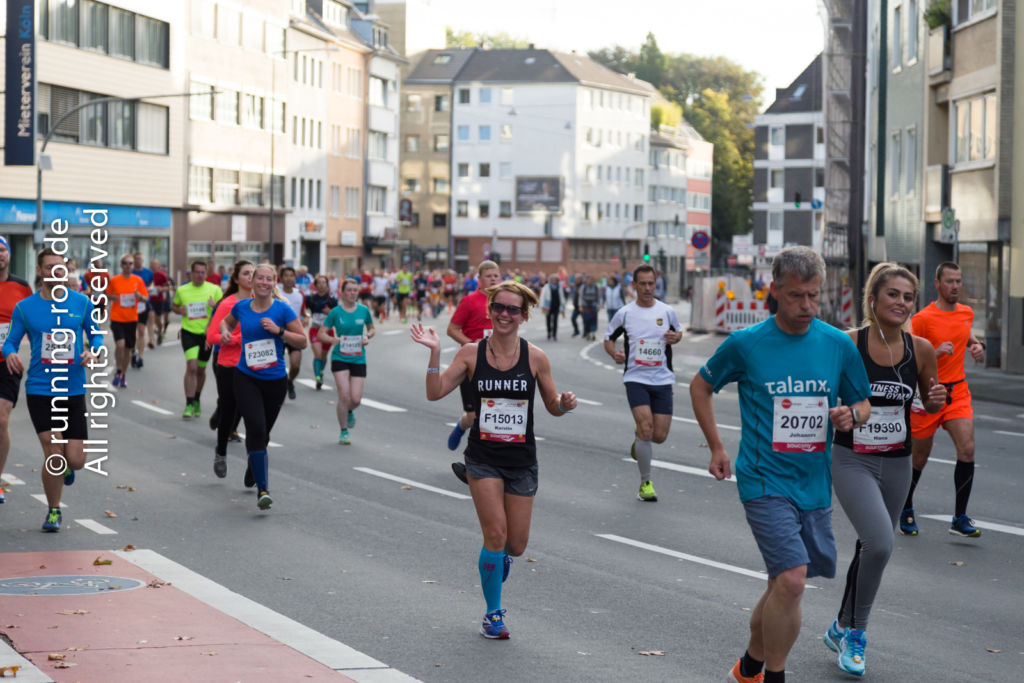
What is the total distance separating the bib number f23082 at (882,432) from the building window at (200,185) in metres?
56.4

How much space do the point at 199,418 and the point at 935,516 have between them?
33.6 ft

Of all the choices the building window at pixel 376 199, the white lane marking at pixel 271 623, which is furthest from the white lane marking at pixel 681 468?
the building window at pixel 376 199

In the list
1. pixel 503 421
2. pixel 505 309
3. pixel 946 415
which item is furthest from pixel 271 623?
pixel 946 415

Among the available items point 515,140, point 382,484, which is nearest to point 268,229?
point 515,140

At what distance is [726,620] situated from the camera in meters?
8.46

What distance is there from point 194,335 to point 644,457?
832cm

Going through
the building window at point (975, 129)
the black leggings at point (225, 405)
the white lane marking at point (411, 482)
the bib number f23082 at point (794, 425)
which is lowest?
the white lane marking at point (411, 482)

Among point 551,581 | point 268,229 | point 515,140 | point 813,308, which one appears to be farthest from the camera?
point 515,140

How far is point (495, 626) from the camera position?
7.92m

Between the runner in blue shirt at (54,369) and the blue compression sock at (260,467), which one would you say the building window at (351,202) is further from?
the runner in blue shirt at (54,369)

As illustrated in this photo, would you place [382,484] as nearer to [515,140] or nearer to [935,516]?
[935,516]

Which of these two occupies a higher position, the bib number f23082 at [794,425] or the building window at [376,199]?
the building window at [376,199]

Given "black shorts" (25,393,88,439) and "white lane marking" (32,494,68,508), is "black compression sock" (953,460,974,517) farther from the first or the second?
"white lane marking" (32,494,68,508)

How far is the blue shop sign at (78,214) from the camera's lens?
49.1 metres
